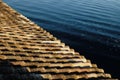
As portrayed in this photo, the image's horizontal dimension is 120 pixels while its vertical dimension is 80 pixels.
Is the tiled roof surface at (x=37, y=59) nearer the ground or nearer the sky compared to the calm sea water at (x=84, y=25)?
nearer the sky

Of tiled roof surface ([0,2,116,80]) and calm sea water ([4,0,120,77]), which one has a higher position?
tiled roof surface ([0,2,116,80])

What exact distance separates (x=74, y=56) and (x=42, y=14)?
26259 millimetres

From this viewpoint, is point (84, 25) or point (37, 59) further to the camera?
point (84, 25)

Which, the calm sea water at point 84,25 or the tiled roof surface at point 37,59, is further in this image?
the calm sea water at point 84,25

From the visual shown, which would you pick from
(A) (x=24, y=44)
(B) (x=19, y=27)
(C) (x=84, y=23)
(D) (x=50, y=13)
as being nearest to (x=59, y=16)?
(D) (x=50, y=13)

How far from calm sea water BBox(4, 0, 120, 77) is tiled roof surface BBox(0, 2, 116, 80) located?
10284 mm

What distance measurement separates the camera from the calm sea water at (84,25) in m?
23.3

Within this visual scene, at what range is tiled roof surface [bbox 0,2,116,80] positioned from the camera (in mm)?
7793

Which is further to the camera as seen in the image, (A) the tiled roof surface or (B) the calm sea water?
(B) the calm sea water

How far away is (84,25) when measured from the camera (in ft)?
105

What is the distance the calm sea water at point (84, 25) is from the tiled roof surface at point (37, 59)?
10.3 metres

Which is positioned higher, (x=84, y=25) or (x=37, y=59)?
(x=37, y=59)

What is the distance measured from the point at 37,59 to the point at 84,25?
2363 cm

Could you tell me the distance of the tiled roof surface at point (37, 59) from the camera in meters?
7.79
